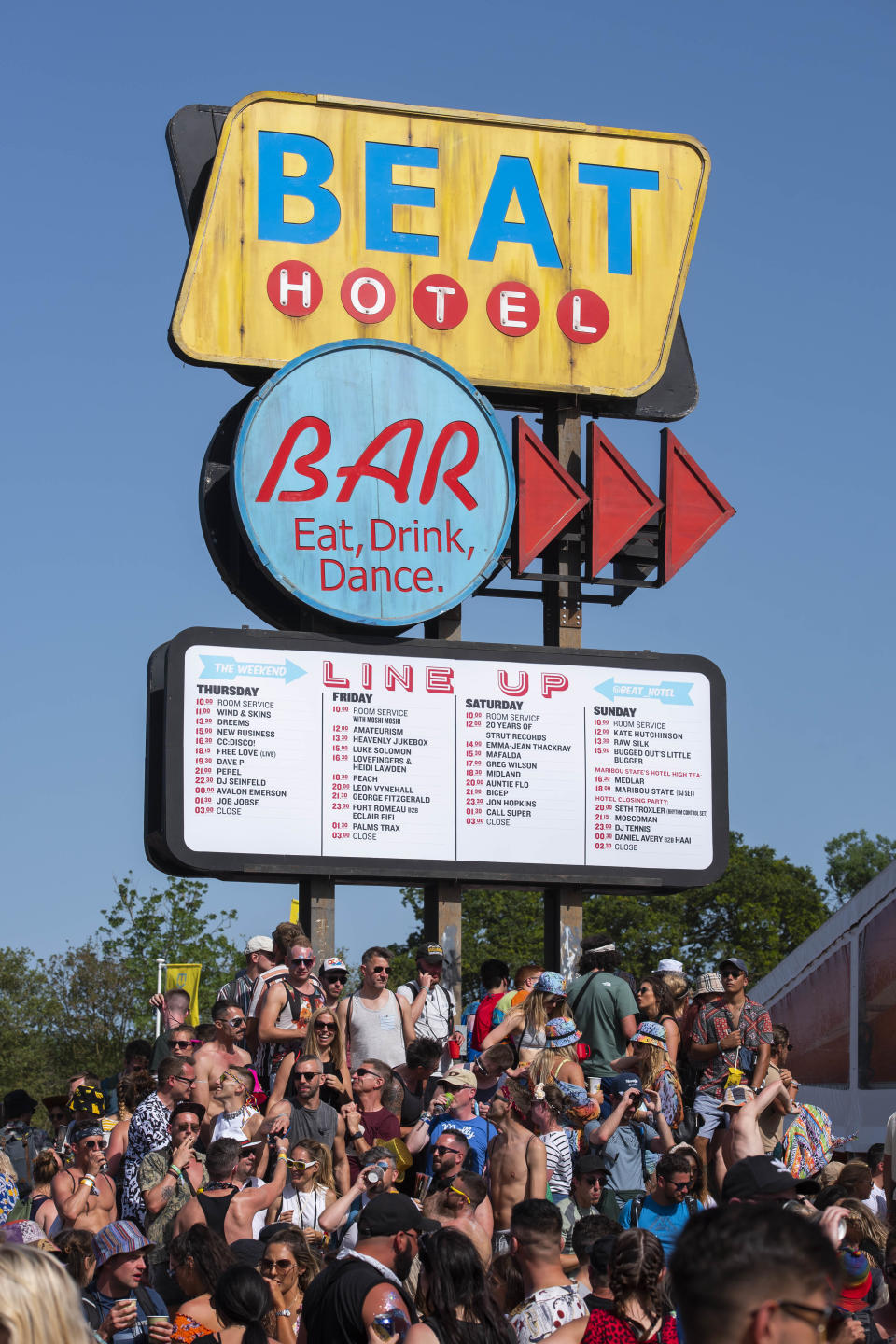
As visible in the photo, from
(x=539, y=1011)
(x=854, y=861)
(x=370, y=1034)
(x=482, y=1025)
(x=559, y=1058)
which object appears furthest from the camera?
(x=854, y=861)

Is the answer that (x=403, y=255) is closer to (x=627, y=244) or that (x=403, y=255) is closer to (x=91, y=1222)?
(x=627, y=244)

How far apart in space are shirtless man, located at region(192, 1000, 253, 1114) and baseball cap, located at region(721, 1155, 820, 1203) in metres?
5.21

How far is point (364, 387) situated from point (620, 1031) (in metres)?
6.70

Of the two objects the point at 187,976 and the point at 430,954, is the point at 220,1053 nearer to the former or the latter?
the point at 430,954

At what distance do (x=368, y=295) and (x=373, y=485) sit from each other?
2.04m

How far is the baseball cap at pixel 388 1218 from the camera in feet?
22.2

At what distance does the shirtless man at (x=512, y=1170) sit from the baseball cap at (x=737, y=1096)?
1504 millimetres

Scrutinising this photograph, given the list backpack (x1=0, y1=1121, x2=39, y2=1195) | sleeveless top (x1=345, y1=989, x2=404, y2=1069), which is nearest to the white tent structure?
sleeveless top (x1=345, y1=989, x2=404, y2=1069)

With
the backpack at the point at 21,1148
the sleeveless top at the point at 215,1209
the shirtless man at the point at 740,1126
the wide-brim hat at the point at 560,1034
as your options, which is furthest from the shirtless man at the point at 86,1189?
the shirtless man at the point at 740,1126

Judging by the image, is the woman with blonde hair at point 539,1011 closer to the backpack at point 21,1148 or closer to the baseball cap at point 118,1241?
the backpack at point 21,1148

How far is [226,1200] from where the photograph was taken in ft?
29.0

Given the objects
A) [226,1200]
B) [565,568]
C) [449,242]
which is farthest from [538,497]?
[226,1200]

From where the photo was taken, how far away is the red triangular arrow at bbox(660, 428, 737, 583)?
16.4 metres

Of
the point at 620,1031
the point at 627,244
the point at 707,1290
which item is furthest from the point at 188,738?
the point at 707,1290
